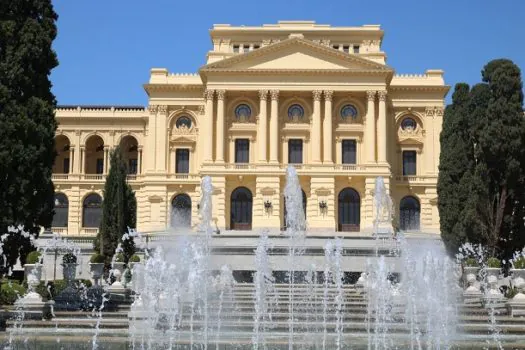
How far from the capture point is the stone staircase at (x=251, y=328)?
20.0 meters

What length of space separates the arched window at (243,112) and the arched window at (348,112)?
257 inches

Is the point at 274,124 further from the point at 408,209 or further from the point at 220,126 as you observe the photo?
the point at 408,209

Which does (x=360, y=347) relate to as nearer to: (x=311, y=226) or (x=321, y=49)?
(x=311, y=226)

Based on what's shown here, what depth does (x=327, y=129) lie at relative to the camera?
172ft

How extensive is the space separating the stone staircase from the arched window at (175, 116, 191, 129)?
102 ft

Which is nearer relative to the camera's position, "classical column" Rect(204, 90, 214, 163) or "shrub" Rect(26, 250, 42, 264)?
"shrub" Rect(26, 250, 42, 264)

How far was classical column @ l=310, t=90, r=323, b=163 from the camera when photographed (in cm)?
5238

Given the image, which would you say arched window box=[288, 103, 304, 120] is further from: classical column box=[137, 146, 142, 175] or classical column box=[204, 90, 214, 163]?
classical column box=[137, 146, 142, 175]

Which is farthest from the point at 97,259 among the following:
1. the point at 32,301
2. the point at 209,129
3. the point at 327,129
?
the point at 327,129

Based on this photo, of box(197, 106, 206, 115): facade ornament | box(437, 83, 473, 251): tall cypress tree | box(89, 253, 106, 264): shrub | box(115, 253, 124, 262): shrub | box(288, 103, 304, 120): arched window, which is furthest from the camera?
box(197, 106, 206, 115): facade ornament

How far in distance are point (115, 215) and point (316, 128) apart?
18689 mm

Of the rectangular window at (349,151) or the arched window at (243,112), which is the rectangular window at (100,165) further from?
the rectangular window at (349,151)

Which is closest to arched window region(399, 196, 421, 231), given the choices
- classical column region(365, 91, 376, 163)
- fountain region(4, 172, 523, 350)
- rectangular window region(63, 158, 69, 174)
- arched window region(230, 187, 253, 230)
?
classical column region(365, 91, 376, 163)

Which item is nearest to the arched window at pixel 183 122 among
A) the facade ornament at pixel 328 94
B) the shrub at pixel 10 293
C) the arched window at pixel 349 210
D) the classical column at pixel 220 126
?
the classical column at pixel 220 126
